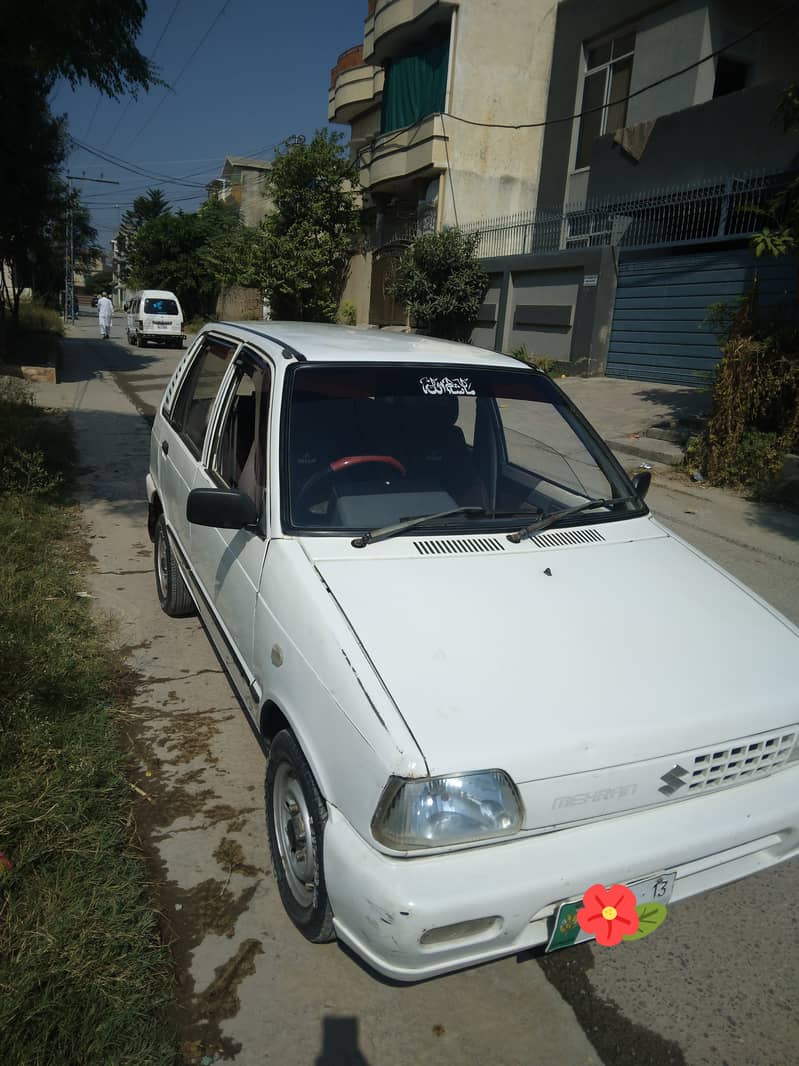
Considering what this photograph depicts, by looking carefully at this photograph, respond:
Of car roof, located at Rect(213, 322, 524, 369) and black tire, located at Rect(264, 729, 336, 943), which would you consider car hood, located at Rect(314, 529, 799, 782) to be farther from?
car roof, located at Rect(213, 322, 524, 369)

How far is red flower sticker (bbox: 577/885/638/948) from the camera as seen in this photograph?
2.01 meters

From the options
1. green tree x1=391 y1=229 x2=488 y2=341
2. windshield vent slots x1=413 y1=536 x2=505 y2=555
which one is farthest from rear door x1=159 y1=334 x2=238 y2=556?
green tree x1=391 y1=229 x2=488 y2=341

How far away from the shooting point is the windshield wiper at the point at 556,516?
9.51ft

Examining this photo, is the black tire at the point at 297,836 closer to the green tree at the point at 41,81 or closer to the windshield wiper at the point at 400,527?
the windshield wiper at the point at 400,527

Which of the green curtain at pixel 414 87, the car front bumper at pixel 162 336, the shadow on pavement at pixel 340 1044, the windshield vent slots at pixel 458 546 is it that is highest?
the green curtain at pixel 414 87

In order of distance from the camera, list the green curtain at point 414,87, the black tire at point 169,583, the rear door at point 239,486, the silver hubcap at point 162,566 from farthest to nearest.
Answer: the green curtain at point 414,87, the silver hubcap at point 162,566, the black tire at point 169,583, the rear door at point 239,486

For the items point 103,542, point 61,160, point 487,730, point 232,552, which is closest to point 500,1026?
point 487,730

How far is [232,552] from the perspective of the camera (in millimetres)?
3115

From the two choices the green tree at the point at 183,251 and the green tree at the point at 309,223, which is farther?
the green tree at the point at 183,251

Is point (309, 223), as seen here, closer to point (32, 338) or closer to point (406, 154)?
point (406, 154)

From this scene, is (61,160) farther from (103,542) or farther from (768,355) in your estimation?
(768,355)

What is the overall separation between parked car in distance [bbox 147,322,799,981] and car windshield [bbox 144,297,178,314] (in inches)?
1021

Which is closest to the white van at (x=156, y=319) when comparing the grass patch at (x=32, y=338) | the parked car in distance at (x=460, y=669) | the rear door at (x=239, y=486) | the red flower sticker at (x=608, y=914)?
the grass patch at (x=32, y=338)

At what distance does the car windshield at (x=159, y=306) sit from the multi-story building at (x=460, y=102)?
8243mm
